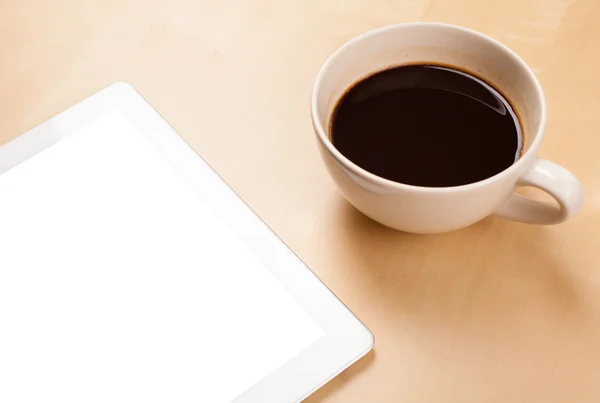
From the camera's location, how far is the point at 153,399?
478mm

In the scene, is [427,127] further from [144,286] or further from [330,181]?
[144,286]

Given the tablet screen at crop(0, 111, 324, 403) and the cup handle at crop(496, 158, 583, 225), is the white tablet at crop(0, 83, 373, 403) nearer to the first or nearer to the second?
the tablet screen at crop(0, 111, 324, 403)

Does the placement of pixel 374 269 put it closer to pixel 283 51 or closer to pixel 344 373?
pixel 344 373

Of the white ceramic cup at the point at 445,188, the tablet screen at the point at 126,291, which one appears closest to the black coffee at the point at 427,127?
the white ceramic cup at the point at 445,188

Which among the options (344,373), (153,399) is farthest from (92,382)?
(344,373)

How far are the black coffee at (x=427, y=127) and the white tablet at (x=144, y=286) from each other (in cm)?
11

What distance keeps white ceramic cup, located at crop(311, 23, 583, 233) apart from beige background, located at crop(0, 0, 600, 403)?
5 cm

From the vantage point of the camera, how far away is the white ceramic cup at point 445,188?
1.49 feet

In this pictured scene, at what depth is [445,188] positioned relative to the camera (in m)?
0.44

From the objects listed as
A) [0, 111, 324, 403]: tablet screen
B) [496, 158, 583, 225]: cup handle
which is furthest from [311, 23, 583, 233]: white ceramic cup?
[0, 111, 324, 403]: tablet screen

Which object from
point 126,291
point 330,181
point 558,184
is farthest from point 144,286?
point 558,184

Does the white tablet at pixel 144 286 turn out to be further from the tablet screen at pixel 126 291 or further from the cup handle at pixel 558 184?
the cup handle at pixel 558 184

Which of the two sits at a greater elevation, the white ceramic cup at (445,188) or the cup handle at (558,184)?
the white ceramic cup at (445,188)

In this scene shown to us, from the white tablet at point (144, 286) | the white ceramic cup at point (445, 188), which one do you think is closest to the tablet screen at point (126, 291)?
the white tablet at point (144, 286)
